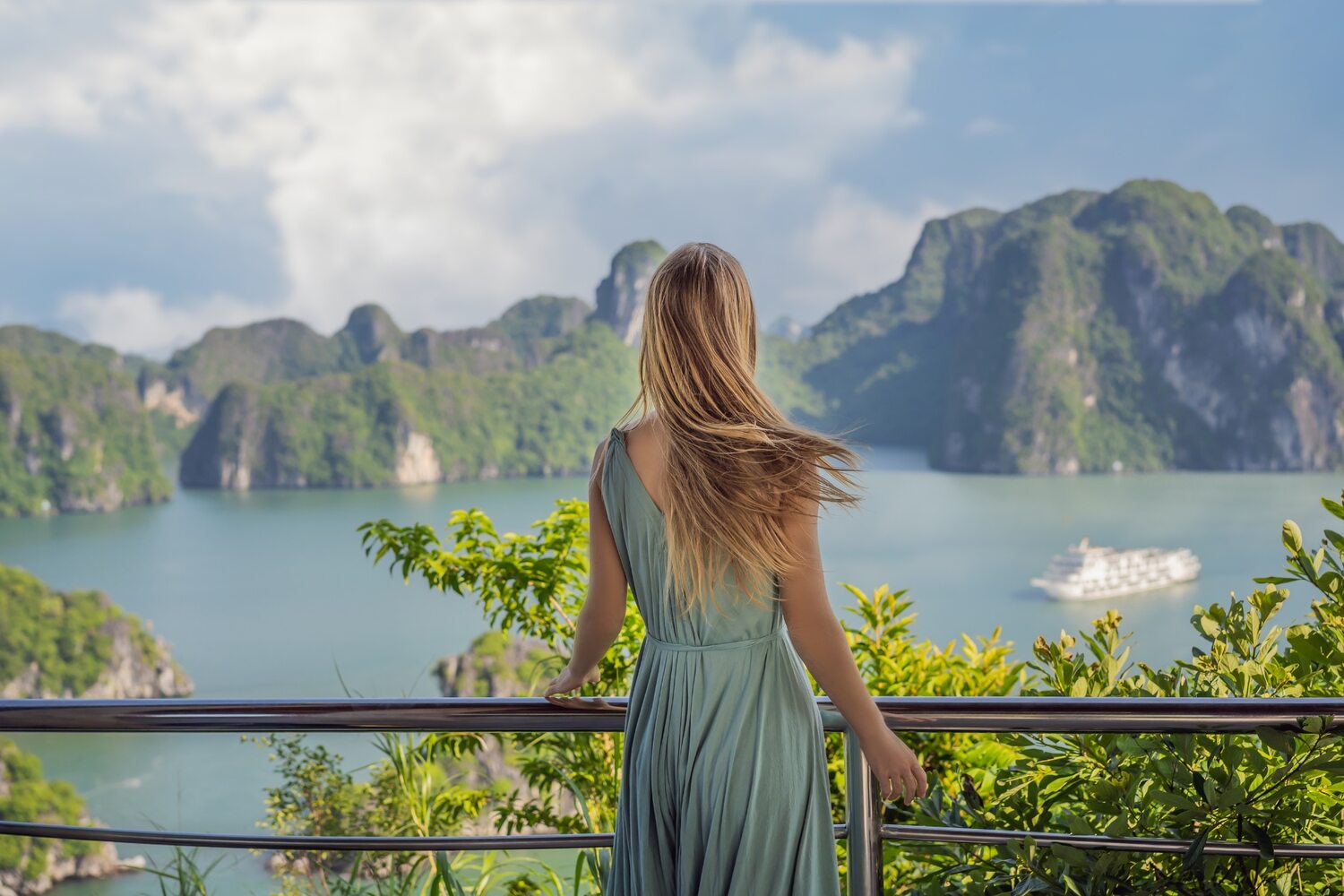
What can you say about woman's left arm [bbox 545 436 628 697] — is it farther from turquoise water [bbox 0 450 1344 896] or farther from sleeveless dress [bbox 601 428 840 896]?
turquoise water [bbox 0 450 1344 896]

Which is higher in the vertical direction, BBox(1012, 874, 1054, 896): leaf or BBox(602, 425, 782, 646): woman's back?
BBox(602, 425, 782, 646): woman's back

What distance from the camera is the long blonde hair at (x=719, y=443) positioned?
0.94 metres

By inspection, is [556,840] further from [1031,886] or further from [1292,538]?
[1292,538]

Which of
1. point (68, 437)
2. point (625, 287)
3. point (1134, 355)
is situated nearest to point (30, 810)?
point (68, 437)

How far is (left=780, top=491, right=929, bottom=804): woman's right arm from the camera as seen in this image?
0.95 metres

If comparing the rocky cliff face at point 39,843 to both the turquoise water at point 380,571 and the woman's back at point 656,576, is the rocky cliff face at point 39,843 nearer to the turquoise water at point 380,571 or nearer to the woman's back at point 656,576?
the turquoise water at point 380,571

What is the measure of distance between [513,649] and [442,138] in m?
61.6

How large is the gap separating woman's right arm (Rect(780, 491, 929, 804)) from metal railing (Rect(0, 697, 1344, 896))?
36mm

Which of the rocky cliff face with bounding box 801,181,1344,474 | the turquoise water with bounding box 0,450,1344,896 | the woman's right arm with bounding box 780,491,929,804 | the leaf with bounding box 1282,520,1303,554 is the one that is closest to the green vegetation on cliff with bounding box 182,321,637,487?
the turquoise water with bounding box 0,450,1344,896

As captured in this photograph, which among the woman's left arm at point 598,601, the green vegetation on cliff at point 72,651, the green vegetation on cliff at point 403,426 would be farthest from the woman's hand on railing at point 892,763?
the green vegetation on cliff at point 403,426

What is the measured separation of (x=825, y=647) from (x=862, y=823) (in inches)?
9.6

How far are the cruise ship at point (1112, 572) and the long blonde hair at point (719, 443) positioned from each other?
48996mm

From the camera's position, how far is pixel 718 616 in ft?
3.31

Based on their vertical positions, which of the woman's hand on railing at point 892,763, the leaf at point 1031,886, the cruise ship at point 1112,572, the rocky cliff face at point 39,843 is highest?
the woman's hand on railing at point 892,763
